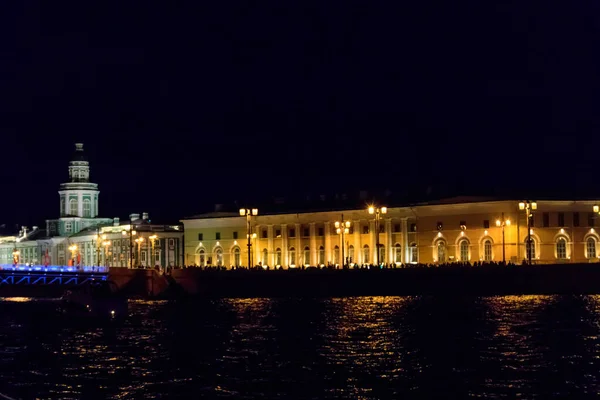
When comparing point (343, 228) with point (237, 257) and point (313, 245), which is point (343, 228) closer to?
point (313, 245)

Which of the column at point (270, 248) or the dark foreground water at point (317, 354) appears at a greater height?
the column at point (270, 248)

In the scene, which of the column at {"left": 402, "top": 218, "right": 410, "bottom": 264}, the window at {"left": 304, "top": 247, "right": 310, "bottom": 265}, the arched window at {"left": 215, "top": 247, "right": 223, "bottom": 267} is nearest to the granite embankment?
the column at {"left": 402, "top": 218, "right": 410, "bottom": 264}

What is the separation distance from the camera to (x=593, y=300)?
274 feet

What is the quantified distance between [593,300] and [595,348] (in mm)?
31599

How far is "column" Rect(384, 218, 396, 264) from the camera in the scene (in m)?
116

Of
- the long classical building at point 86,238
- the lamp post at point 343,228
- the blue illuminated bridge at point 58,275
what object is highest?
the long classical building at point 86,238

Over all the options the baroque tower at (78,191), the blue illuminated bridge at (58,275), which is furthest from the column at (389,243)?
the baroque tower at (78,191)

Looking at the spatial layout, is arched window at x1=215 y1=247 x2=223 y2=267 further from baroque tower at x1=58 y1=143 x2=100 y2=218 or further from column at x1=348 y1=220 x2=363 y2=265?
baroque tower at x1=58 y1=143 x2=100 y2=218

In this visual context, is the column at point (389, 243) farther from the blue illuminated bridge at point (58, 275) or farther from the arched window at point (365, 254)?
the blue illuminated bridge at point (58, 275)

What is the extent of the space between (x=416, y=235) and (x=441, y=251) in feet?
9.11

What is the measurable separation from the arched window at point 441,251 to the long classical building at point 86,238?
36.4m

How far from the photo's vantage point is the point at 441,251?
111875mm

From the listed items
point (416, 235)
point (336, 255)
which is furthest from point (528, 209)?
point (336, 255)

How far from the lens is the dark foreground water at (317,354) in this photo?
140 feet
